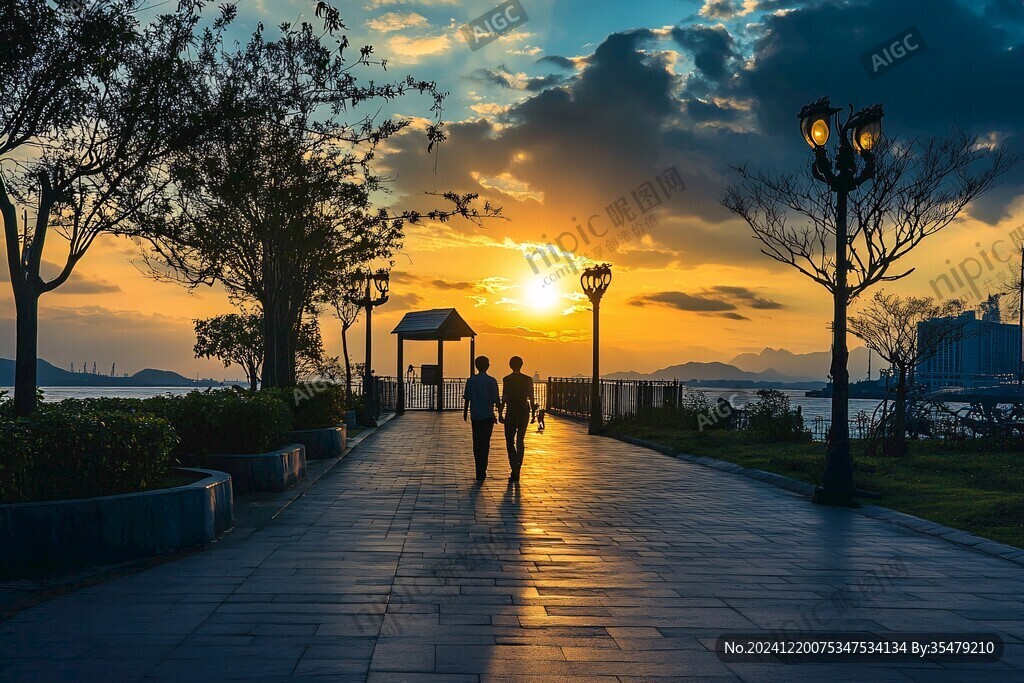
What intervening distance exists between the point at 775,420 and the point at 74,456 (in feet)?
59.5

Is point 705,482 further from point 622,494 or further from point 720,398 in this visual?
point 720,398

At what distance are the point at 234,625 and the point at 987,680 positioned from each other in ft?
13.8

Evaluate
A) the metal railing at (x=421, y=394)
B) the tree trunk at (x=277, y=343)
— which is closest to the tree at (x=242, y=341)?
the metal railing at (x=421, y=394)

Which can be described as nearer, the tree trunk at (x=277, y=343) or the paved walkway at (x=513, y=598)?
the paved walkway at (x=513, y=598)

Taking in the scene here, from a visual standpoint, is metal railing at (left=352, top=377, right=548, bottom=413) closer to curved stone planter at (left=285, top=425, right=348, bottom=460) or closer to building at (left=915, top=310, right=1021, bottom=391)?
building at (left=915, top=310, right=1021, bottom=391)

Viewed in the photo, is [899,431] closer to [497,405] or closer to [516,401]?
[516,401]

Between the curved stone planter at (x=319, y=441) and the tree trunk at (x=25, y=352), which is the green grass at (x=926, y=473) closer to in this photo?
the curved stone planter at (x=319, y=441)

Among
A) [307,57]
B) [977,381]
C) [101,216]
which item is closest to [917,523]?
[101,216]

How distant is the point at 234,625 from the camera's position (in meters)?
5.53

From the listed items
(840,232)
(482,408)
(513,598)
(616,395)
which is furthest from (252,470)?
(616,395)

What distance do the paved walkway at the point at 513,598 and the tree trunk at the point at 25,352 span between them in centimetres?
301

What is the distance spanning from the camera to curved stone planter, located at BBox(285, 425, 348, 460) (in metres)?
17.2

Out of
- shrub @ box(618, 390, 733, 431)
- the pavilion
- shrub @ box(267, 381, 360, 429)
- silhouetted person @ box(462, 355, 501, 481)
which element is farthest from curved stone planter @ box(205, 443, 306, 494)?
the pavilion

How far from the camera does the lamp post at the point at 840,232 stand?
12250mm
